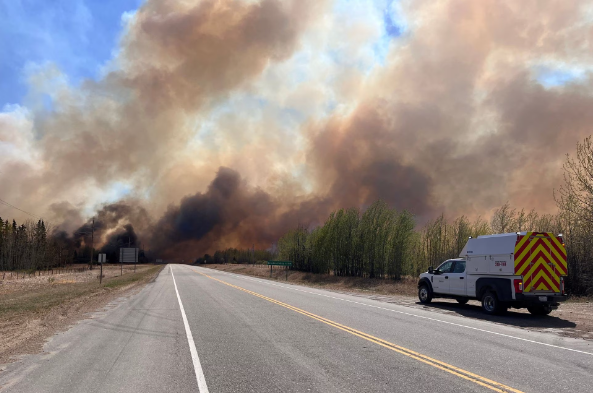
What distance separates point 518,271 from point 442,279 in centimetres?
428

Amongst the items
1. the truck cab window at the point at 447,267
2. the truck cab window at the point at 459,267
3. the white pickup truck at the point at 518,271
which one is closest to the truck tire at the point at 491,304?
the white pickup truck at the point at 518,271

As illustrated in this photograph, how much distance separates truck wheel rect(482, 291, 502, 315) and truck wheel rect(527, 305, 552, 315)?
1972 millimetres

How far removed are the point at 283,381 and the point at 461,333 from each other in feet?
22.2

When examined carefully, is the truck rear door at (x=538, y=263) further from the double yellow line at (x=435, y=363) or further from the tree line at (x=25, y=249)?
the tree line at (x=25, y=249)

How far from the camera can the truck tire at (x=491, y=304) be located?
52.3 feet

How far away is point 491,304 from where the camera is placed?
16297 millimetres

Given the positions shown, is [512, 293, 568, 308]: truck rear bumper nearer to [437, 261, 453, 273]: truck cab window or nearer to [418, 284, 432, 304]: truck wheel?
[437, 261, 453, 273]: truck cab window

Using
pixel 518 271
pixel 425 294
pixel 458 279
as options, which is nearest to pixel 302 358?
pixel 518 271

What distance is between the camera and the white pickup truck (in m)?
15.3

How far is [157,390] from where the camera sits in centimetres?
616

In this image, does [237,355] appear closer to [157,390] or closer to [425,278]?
[157,390]

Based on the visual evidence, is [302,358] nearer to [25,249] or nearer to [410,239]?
[410,239]

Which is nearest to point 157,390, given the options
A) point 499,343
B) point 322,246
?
point 499,343

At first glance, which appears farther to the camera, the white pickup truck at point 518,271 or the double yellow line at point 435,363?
the white pickup truck at point 518,271
